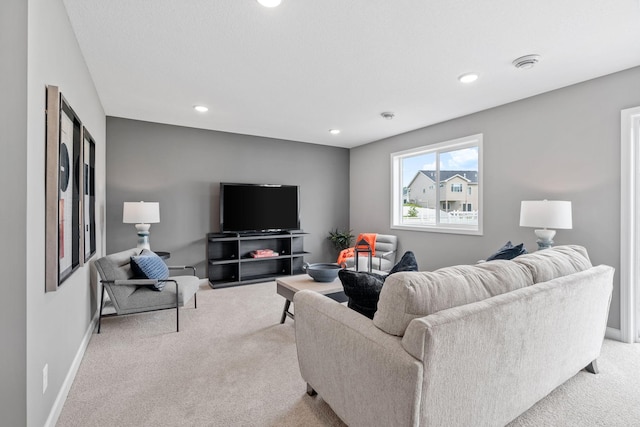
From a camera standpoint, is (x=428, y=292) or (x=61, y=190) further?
(x=61, y=190)

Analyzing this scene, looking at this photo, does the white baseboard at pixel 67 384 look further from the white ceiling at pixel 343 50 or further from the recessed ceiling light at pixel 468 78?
the recessed ceiling light at pixel 468 78

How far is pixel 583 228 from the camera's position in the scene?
315 cm

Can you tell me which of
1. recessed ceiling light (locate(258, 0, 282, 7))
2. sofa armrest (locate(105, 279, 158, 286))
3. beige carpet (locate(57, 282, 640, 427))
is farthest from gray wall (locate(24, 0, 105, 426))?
recessed ceiling light (locate(258, 0, 282, 7))

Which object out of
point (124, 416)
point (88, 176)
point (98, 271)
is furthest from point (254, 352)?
Answer: point (88, 176)

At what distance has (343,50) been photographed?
8.44 feet

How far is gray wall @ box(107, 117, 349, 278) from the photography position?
4.48m

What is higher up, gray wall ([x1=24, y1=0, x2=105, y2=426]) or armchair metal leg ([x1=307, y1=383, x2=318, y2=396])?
gray wall ([x1=24, y1=0, x2=105, y2=426])

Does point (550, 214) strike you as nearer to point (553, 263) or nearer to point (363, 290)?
point (553, 263)

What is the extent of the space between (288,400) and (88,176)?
8.47 ft

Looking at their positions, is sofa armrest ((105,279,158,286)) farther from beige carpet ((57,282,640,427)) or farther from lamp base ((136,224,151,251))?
lamp base ((136,224,151,251))

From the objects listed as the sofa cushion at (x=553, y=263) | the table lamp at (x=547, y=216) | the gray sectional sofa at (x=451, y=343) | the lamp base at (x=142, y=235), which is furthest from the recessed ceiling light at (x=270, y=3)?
the lamp base at (x=142, y=235)

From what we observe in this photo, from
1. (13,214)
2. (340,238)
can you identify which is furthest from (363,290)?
(340,238)

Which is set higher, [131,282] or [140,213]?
[140,213]

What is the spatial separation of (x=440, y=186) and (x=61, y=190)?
175 inches
